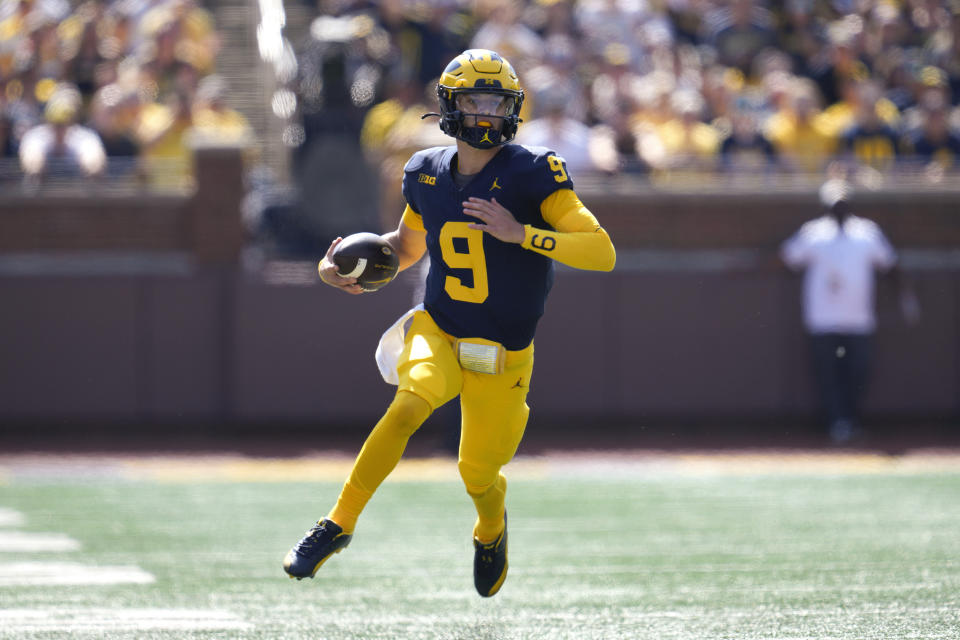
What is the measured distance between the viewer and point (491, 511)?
5.17 m

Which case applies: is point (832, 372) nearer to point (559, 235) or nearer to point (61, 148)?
point (61, 148)

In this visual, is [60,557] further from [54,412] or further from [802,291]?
[802,291]

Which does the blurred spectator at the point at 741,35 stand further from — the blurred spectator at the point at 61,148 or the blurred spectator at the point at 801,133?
the blurred spectator at the point at 61,148

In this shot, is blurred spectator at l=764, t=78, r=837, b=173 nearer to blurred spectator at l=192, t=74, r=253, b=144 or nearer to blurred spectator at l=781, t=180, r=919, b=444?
blurred spectator at l=781, t=180, r=919, b=444

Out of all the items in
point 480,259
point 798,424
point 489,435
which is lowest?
point 798,424

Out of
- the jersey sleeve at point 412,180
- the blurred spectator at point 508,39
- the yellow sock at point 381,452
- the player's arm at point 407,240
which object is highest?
the blurred spectator at point 508,39

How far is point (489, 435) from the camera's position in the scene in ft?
16.0

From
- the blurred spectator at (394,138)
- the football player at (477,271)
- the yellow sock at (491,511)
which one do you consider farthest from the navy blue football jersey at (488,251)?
the blurred spectator at (394,138)

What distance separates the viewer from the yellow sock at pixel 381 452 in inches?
180

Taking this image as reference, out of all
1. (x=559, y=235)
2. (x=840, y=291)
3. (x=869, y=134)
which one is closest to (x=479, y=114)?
(x=559, y=235)

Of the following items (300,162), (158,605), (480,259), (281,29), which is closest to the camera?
(480,259)

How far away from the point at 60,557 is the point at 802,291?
22.7 ft

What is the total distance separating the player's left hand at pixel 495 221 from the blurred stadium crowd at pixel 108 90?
22.8ft

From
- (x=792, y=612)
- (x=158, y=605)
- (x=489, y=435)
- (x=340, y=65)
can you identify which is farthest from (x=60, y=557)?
(x=340, y=65)
